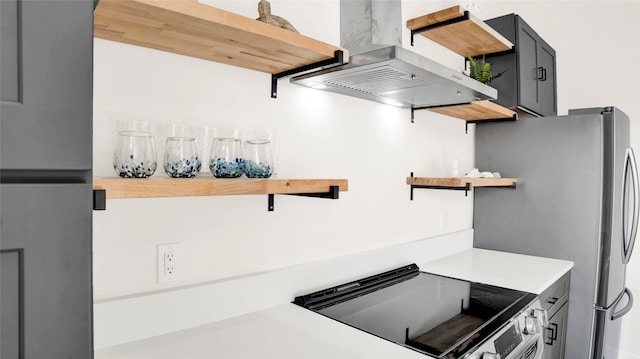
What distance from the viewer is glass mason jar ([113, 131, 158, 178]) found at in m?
0.96

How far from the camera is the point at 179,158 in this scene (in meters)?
1.04

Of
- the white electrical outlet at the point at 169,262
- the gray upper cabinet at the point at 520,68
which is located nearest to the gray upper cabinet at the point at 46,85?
the white electrical outlet at the point at 169,262

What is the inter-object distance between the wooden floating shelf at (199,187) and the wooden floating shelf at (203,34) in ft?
1.23

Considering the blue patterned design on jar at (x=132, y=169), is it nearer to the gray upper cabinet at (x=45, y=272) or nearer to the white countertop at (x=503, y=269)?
the gray upper cabinet at (x=45, y=272)

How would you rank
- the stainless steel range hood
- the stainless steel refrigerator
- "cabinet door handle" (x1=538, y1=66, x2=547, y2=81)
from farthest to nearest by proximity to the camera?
"cabinet door handle" (x1=538, y1=66, x2=547, y2=81), the stainless steel refrigerator, the stainless steel range hood

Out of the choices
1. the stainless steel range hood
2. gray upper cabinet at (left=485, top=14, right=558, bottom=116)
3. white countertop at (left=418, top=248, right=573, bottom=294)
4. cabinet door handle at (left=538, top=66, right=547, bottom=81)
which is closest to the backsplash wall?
the stainless steel range hood

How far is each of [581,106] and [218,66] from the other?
303 centimetres

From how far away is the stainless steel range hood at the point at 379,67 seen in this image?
4.32 ft

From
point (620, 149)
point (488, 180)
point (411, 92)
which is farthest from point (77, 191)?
point (620, 149)

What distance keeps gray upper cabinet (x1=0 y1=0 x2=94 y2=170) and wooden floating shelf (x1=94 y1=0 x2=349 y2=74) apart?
357 millimetres

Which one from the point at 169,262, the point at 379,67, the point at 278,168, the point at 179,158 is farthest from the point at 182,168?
the point at 379,67

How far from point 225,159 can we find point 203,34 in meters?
0.33

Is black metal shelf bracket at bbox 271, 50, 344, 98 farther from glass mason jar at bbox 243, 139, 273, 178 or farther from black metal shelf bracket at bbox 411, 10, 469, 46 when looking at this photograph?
black metal shelf bracket at bbox 411, 10, 469, 46

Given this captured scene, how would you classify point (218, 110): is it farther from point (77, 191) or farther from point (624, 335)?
point (624, 335)
